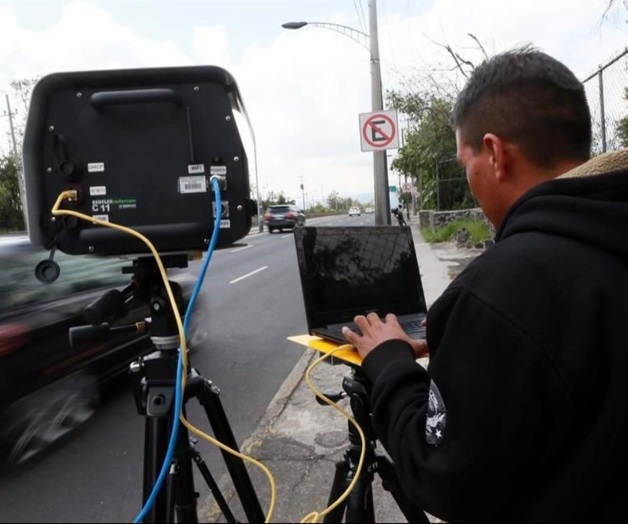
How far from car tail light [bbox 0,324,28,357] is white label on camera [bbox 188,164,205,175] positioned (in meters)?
2.35

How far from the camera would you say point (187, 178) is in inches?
47.0

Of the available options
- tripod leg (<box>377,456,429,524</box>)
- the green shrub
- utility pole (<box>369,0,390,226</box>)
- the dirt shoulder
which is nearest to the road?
tripod leg (<box>377,456,429,524</box>)

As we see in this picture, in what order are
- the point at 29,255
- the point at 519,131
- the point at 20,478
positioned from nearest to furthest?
the point at 519,131 < the point at 20,478 < the point at 29,255

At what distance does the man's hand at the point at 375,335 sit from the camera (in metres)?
1.34

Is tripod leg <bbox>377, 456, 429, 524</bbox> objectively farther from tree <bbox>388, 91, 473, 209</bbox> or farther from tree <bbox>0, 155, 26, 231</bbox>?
tree <bbox>388, 91, 473, 209</bbox>

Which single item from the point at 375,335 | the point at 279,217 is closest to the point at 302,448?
the point at 375,335

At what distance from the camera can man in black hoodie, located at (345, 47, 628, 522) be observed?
2.84 ft

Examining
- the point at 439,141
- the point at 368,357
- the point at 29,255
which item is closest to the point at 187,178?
the point at 368,357

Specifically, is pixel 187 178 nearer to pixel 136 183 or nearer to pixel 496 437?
pixel 136 183

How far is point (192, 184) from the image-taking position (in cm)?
120

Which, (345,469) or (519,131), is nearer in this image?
(519,131)

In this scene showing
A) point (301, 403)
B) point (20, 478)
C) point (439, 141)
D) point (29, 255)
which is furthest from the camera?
point (439, 141)

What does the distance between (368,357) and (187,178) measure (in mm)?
578

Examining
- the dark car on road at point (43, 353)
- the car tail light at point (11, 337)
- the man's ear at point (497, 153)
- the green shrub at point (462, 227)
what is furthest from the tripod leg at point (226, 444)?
the green shrub at point (462, 227)
